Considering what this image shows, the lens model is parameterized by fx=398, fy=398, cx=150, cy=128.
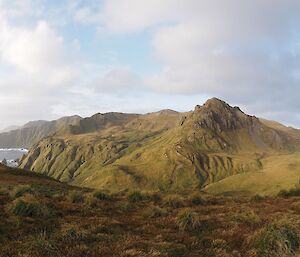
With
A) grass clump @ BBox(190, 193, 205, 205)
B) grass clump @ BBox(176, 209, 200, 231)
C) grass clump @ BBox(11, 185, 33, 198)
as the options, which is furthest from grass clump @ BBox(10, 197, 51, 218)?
grass clump @ BBox(190, 193, 205, 205)

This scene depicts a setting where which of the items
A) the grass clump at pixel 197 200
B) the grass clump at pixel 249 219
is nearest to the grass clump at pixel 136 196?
the grass clump at pixel 197 200

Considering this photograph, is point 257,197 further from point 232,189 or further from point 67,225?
point 232,189

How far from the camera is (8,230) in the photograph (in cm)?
1675

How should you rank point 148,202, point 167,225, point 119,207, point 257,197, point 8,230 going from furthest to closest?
point 257,197 < point 148,202 < point 119,207 < point 167,225 < point 8,230

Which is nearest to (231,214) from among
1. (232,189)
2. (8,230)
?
(8,230)

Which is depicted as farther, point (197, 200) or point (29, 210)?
point (197, 200)

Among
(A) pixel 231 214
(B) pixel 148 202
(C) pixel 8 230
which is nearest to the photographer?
(C) pixel 8 230

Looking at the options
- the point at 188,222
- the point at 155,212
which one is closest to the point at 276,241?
the point at 188,222

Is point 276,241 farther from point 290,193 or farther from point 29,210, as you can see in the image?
point 290,193

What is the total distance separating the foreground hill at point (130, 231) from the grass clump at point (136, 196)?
388 centimetres

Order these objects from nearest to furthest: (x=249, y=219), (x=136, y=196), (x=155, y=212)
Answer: (x=249, y=219), (x=155, y=212), (x=136, y=196)

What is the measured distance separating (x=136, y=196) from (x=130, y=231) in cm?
1248

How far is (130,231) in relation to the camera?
724 inches

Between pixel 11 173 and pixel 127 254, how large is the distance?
1468 inches
